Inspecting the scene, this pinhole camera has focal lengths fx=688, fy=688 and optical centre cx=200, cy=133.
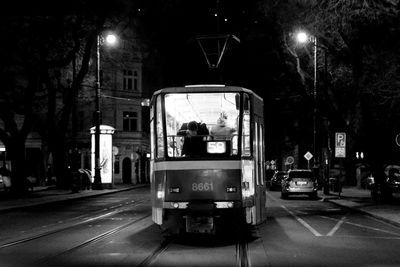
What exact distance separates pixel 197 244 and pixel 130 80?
56.4m

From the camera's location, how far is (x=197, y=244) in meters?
15.0

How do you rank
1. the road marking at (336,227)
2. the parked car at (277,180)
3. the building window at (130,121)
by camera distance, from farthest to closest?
the building window at (130,121) < the parked car at (277,180) < the road marking at (336,227)

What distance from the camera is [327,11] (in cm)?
2300

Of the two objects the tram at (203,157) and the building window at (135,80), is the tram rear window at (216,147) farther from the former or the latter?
the building window at (135,80)

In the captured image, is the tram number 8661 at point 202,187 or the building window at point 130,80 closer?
the tram number 8661 at point 202,187

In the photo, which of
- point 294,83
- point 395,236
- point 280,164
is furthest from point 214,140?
point 280,164

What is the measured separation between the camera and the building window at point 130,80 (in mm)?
70000

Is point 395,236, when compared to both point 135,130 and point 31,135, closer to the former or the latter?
point 135,130

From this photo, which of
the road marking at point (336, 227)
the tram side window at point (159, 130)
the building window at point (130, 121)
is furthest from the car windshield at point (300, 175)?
the building window at point (130, 121)

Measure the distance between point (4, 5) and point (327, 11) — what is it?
55.0ft

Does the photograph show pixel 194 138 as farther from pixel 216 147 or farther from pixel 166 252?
pixel 166 252

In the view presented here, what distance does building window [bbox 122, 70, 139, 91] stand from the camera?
230 feet

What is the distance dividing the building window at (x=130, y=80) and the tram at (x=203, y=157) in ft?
181

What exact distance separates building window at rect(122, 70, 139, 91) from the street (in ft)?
156
